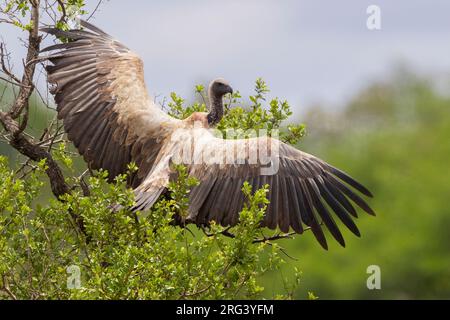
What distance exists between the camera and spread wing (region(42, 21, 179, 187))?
10.4 metres

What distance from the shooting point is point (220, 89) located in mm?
11102

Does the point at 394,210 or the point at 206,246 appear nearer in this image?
the point at 206,246

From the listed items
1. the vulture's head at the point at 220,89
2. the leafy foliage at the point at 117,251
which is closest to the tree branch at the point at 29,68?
the leafy foliage at the point at 117,251

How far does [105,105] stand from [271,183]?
1915 mm

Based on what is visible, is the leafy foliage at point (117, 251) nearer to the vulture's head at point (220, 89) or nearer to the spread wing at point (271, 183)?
the spread wing at point (271, 183)

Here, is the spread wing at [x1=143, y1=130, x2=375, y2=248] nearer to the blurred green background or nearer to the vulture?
the vulture

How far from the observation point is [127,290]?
25.8 ft

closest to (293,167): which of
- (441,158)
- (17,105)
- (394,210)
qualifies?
(17,105)

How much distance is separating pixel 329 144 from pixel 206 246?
172 feet

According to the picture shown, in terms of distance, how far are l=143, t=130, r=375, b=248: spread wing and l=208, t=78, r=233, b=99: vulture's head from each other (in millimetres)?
1105

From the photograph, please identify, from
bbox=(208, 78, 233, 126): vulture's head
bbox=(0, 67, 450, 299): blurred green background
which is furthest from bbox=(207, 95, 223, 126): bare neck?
Result: bbox=(0, 67, 450, 299): blurred green background

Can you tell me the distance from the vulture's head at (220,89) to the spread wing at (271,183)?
1.11 m

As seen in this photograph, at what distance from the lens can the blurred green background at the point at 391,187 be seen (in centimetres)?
4506
